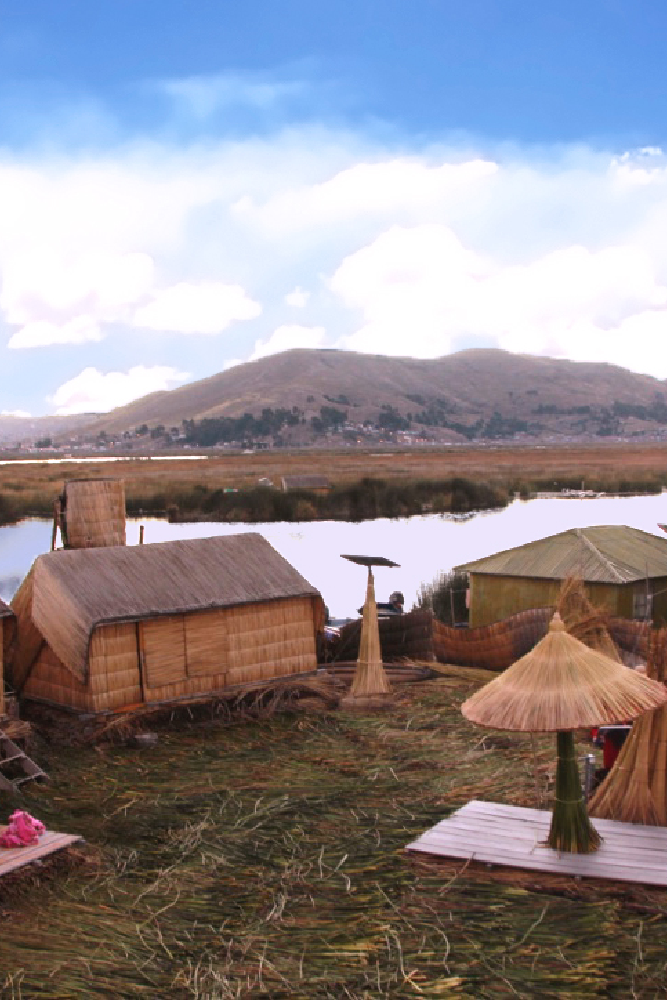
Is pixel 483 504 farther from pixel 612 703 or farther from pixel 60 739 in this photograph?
pixel 612 703

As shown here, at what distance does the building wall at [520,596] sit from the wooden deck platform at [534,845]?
8.59 meters

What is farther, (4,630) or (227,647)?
(227,647)

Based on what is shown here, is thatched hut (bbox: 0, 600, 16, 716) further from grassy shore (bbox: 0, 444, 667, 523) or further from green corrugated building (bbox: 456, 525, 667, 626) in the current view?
grassy shore (bbox: 0, 444, 667, 523)

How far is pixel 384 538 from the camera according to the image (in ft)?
146

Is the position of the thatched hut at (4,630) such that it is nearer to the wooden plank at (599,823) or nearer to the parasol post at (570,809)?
the wooden plank at (599,823)

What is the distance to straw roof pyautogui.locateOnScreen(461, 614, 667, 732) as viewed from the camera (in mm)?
7188

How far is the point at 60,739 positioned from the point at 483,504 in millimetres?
47011

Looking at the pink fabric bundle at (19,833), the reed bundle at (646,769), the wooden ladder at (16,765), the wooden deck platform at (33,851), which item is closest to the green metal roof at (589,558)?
the reed bundle at (646,769)

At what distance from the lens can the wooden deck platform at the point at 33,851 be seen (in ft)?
25.1

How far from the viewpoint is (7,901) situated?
740 cm

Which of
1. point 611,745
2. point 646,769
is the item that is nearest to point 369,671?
point 611,745

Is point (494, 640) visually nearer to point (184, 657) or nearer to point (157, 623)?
point (184, 657)

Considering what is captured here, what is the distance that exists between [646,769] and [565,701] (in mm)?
1392

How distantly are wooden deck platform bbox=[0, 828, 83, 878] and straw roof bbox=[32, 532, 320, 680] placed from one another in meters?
4.00
